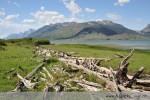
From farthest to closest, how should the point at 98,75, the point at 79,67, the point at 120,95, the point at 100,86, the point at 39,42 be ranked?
the point at 39,42
the point at 79,67
the point at 98,75
the point at 100,86
the point at 120,95

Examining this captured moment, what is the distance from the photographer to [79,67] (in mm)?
25562

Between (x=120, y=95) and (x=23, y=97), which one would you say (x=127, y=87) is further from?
(x=23, y=97)

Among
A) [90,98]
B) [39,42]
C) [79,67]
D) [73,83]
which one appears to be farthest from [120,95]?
[39,42]

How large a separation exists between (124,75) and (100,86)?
257 centimetres

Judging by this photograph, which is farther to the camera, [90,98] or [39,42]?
[39,42]

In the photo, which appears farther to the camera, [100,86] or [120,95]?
[100,86]

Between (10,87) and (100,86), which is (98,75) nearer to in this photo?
(100,86)

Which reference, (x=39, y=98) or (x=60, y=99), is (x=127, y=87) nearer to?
(x=60, y=99)

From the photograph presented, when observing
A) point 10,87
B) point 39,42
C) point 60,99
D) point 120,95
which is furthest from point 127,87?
point 39,42

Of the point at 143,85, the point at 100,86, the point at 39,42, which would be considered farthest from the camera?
the point at 39,42

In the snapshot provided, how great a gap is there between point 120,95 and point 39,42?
93.5 meters

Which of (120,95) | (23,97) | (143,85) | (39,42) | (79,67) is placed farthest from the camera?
(39,42)

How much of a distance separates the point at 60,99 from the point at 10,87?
5.94 meters

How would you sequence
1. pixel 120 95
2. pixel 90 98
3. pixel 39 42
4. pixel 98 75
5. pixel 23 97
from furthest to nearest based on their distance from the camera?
pixel 39 42
pixel 98 75
pixel 23 97
pixel 90 98
pixel 120 95
